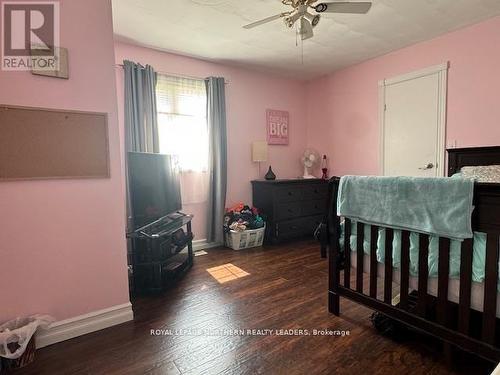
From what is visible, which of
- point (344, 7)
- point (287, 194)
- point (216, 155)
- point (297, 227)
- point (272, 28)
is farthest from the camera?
point (297, 227)

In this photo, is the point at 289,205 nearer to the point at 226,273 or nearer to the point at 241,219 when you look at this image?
the point at 241,219

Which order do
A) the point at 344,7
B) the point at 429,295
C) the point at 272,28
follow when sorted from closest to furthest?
the point at 429,295 → the point at 344,7 → the point at 272,28

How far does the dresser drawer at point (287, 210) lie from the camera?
3646mm

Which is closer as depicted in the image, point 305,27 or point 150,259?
point 305,27

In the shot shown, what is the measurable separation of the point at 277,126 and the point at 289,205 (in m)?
1.27

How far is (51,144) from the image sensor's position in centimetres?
160

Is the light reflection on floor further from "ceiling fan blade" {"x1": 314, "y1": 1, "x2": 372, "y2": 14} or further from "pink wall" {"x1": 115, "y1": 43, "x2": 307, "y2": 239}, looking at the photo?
"ceiling fan blade" {"x1": 314, "y1": 1, "x2": 372, "y2": 14}

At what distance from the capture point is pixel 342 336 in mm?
1658

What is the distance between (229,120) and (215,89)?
1.45ft

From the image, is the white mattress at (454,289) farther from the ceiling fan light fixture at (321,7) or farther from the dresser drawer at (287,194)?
the dresser drawer at (287,194)

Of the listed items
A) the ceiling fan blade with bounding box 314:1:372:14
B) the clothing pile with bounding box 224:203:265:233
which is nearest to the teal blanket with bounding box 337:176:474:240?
the ceiling fan blade with bounding box 314:1:372:14

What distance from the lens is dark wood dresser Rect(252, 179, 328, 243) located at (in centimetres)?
363
